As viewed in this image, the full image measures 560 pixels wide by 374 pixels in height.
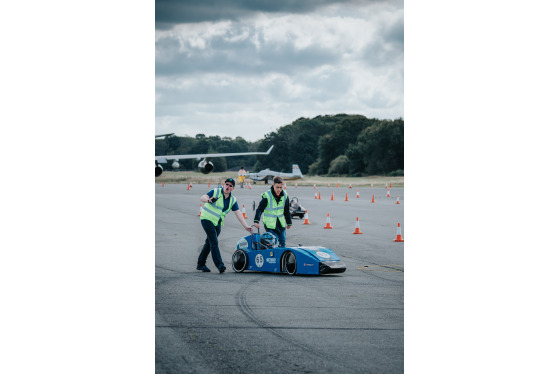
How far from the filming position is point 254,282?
9.80 m

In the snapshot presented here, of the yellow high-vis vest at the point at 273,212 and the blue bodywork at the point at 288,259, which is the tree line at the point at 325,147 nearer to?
the yellow high-vis vest at the point at 273,212

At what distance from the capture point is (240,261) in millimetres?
10977

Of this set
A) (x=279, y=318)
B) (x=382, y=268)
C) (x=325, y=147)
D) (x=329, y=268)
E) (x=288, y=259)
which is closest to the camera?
(x=279, y=318)

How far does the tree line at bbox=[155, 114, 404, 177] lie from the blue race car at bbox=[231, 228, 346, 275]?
291 centimetres

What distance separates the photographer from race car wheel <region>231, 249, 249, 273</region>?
10.9 metres

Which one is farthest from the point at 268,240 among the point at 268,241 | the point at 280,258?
the point at 280,258

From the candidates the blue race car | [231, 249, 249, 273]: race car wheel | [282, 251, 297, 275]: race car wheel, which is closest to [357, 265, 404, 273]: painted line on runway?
the blue race car

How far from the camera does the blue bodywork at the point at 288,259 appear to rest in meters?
10.2

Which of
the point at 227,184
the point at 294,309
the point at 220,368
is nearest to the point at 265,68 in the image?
the point at 227,184

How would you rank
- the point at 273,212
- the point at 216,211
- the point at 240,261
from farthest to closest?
the point at 273,212
the point at 240,261
the point at 216,211

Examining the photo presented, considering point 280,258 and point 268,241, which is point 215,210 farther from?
point 280,258

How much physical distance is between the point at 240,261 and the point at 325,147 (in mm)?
31523
